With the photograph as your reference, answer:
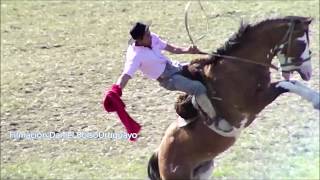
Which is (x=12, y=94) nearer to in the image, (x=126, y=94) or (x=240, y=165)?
(x=126, y=94)

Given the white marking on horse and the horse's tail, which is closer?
the white marking on horse

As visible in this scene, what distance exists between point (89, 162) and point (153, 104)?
1.57m

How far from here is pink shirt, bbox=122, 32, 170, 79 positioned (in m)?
4.66

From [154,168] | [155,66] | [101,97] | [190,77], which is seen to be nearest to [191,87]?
[190,77]

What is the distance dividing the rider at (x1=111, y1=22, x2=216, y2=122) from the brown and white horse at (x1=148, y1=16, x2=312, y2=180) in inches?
3.1

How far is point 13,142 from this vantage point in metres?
8.08

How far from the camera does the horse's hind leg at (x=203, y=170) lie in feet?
17.1

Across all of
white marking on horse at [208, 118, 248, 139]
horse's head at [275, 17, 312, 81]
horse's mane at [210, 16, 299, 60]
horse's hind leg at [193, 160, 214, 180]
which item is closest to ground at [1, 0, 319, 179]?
horse's mane at [210, 16, 299, 60]

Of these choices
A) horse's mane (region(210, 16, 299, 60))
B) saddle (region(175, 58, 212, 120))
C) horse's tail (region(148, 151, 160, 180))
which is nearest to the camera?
horse's mane (region(210, 16, 299, 60))

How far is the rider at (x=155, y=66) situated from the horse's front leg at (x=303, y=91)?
51 cm

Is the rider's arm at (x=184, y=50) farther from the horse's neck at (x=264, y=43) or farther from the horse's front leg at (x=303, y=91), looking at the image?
the horse's front leg at (x=303, y=91)

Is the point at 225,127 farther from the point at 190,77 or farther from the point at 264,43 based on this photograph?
the point at 264,43

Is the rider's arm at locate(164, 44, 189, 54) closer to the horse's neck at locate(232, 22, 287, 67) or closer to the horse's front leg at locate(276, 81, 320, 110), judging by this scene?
the horse's neck at locate(232, 22, 287, 67)

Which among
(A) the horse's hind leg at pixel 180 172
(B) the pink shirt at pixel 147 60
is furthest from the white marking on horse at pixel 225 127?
(B) the pink shirt at pixel 147 60
